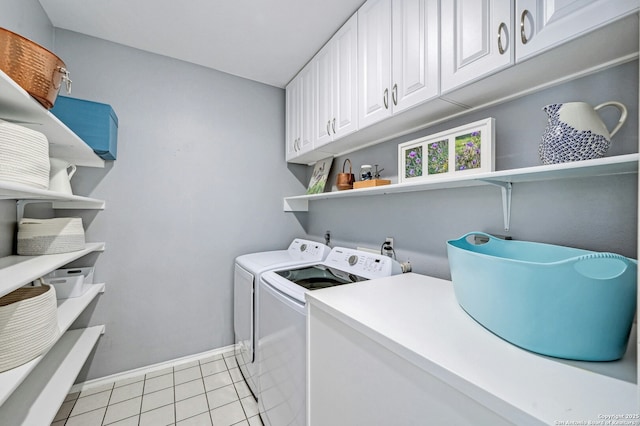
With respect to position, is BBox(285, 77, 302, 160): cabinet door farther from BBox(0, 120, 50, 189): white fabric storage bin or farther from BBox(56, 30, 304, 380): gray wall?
BBox(0, 120, 50, 189): white fabric storage bin

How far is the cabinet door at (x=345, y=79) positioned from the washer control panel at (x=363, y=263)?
81 centimetres

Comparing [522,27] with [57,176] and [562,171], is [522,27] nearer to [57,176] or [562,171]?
[562,171]

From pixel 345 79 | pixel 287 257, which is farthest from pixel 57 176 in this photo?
pixel 345 79

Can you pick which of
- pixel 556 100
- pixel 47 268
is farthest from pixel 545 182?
pixel 47 268

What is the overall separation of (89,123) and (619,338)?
2522 millimetres

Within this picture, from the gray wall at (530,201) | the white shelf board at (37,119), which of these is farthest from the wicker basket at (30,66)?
the gray wall at (530,201)

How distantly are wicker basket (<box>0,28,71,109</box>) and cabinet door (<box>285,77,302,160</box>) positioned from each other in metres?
1.53

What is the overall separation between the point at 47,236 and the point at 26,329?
0.68m

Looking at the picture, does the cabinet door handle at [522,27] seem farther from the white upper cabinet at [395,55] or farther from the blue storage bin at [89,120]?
the blue storage bin at [89,120]

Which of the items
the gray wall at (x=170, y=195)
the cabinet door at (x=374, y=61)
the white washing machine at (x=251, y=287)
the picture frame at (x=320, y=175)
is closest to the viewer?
the cabinet door at (x=374, y=61)

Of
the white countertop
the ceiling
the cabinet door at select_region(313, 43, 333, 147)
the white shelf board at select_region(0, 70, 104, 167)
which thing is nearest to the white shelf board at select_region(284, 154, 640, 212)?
the white countertop

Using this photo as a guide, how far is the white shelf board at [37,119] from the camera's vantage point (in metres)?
0.81

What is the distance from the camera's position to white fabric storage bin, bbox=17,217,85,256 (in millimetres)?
1342

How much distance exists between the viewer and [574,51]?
82 centimetres
